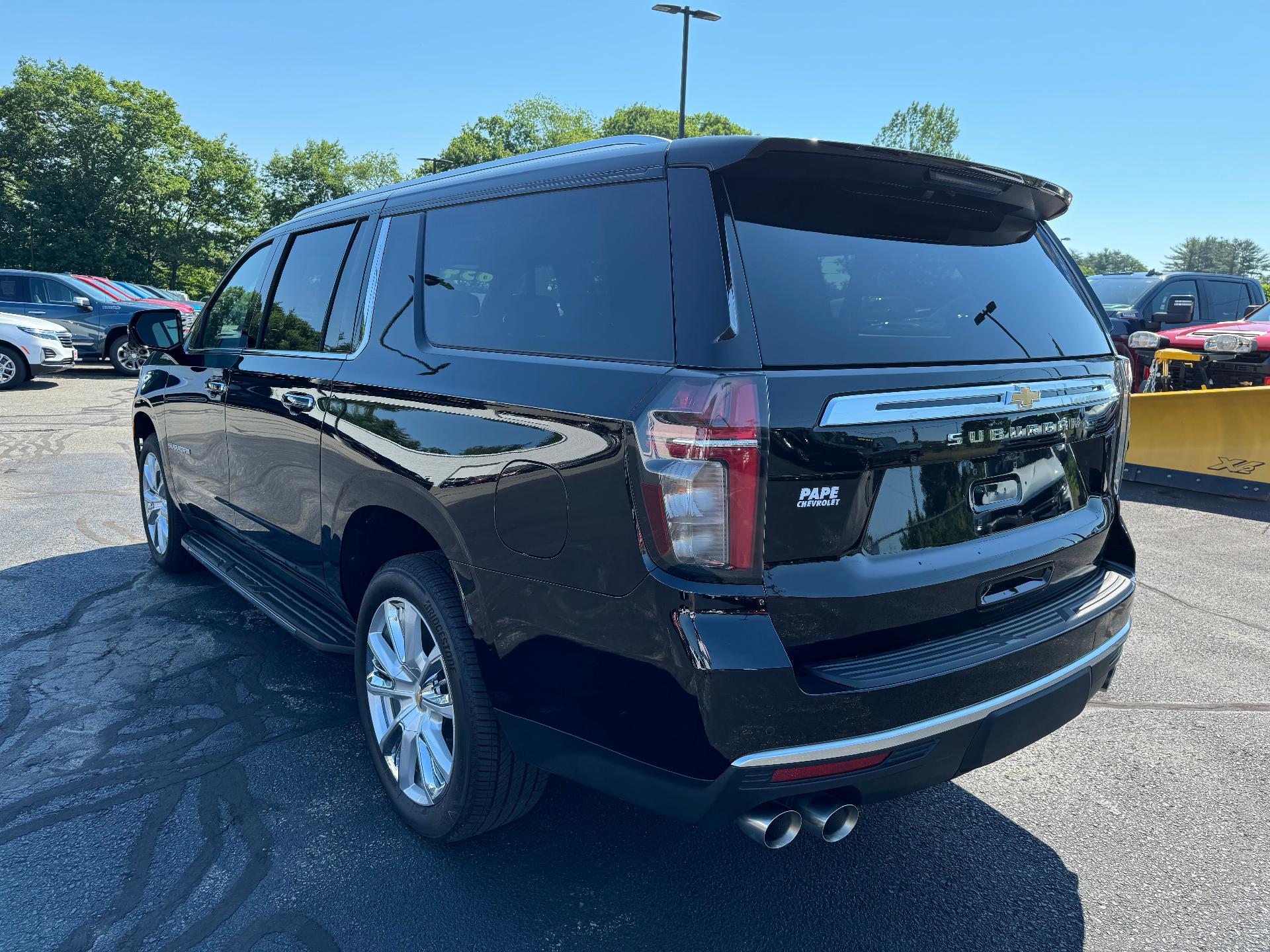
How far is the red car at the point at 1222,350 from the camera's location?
8.67 meters

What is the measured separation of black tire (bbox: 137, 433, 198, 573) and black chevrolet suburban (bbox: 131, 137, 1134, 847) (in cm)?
243

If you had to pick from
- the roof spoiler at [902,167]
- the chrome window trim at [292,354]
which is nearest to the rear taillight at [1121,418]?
the roof spoiler at [902,167]

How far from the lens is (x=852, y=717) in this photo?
1.92 meters

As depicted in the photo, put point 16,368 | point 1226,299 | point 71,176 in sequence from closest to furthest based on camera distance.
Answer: point 1226,299
point 16,368
point 71,176

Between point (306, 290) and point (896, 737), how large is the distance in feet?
9.08

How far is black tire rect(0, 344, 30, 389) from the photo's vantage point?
1459cm

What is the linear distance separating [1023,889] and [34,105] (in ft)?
155

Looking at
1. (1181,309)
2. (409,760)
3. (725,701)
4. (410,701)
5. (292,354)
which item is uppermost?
(1181,309)

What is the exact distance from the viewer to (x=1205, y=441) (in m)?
7.66

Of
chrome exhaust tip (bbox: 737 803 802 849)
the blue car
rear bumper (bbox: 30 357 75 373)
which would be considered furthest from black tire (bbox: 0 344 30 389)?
chrome exhaust tip (bbox: 737 803 802 849)

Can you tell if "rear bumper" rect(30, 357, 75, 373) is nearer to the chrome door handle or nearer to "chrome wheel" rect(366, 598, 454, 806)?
the chrome door handle

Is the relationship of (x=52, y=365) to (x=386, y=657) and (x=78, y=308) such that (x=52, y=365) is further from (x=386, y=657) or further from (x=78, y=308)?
(x=386, y=657)

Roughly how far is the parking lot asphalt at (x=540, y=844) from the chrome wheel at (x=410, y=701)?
0.19 m

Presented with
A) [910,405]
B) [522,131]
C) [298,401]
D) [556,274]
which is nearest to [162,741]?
[298,401]
